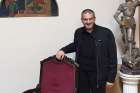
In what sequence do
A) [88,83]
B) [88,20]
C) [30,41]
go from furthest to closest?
[30,41] → [88,83] → [88,20]

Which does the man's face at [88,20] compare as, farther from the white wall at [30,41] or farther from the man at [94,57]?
the white wall at [30,41]

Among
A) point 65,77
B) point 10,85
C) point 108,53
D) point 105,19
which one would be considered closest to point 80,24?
point 105,19

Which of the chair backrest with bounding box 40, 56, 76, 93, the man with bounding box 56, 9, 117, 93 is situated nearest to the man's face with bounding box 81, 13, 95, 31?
the man with bounding box 56, 9, 117, 93

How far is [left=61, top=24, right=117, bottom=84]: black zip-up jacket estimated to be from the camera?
2.89 metres

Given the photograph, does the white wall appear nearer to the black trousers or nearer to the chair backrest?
the chair backrest

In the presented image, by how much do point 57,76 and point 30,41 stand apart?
1.65 ft

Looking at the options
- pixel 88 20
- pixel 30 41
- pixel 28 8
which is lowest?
pixel 30 41

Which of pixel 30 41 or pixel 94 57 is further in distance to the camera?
pixel 30 41

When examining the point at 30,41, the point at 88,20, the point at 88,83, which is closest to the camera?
the point at 88,20

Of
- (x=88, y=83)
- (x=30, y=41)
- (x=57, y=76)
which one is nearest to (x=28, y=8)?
(x=30, y=41)

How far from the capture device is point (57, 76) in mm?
2854

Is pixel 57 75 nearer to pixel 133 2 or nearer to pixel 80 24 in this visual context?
pixel 80 24

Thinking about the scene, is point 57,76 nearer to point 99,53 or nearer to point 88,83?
point 88,83

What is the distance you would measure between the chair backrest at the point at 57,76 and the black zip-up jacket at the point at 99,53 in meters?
0.21
